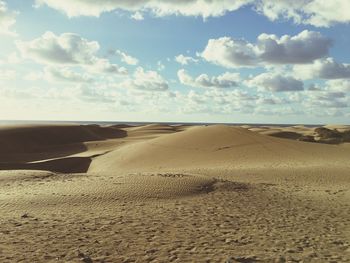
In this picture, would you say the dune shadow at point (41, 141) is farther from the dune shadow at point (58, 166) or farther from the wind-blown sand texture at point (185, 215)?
the wind-blown sand texture at point (185, 215)

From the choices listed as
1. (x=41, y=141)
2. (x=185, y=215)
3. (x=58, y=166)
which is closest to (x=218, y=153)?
(x=58, y=166)

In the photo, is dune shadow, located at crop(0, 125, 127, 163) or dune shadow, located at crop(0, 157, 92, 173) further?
dune shadow, located at crop(0, 125, 127, 163)

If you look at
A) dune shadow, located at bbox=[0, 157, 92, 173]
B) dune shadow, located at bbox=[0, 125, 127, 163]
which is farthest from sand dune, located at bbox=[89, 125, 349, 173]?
dune shadow, located at bbox=[0, 125, 127, 163]

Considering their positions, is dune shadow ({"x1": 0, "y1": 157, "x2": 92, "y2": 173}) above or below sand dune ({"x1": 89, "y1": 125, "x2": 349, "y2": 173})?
below

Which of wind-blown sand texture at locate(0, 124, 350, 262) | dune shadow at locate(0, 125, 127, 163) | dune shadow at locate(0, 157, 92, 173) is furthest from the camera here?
dune shadow at locate(0, 125, 127, 163)

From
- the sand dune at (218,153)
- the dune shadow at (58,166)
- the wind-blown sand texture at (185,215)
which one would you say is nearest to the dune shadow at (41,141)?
the dune shadow at (58,166)

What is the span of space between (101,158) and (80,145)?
34.0 feet

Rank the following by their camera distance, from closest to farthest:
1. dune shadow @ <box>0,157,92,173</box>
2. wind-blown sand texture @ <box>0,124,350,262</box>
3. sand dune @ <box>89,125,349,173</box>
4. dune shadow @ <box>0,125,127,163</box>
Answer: wind-blown sand texture @ <box>0,124,350,262</box> < sand dune @ <box>89,125,349,173</box> < dune shadow @ <box>0,157,92,173</box> < dune shadow @ <box>0,125,127,163</box>

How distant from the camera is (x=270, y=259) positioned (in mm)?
7523

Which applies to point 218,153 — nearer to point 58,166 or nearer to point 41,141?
point 58,166

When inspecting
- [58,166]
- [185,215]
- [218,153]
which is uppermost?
[218,153]

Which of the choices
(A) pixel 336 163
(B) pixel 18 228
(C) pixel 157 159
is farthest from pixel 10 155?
(B) pixel 18 228

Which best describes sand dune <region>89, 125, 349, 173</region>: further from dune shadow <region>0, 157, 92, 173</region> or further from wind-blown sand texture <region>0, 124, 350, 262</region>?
dune shadow <region>0, 157, 92, 173</region>

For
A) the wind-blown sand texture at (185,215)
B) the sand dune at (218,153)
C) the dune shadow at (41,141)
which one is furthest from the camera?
the dune shadow at (41,141)
